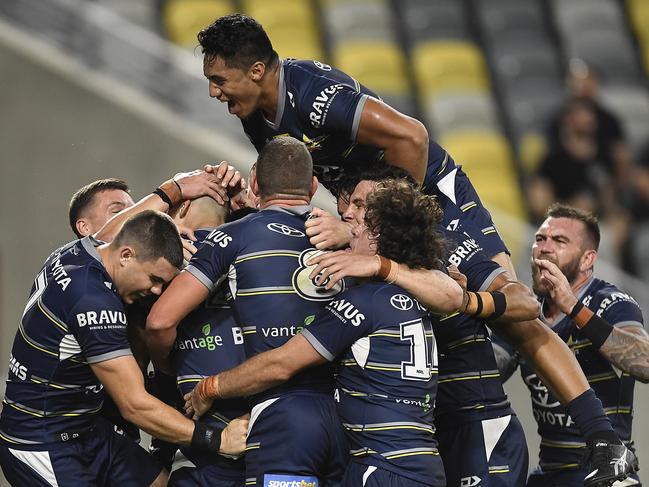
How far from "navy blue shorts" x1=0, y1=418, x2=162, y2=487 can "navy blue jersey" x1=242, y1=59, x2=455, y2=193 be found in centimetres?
152

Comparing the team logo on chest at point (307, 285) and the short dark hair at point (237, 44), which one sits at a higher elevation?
the short dark hair at point (237, 44)

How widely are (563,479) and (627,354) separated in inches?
28.2

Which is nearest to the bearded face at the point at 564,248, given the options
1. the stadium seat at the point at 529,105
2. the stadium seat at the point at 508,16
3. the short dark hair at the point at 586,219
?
the short dark hair at the point at 586,219

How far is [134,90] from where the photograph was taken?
10.0 meters

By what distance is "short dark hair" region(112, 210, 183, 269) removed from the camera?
4930 millimetres

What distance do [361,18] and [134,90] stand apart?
4.73 m

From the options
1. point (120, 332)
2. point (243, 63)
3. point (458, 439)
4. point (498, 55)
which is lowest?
point (458, 439)

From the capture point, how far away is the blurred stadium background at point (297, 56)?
9719 millimetres

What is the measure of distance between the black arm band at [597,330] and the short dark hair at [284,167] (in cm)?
157

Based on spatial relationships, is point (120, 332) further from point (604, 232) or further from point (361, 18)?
point (361, 18)

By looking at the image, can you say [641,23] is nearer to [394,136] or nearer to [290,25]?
[290,25]

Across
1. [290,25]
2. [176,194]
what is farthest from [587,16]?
[176,194]

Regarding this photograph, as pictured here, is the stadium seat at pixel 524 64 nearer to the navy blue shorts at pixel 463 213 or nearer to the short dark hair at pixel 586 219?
the short dark hair at pixel 586 219

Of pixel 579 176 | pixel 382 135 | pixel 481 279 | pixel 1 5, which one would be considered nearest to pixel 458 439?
pixel 481 279
